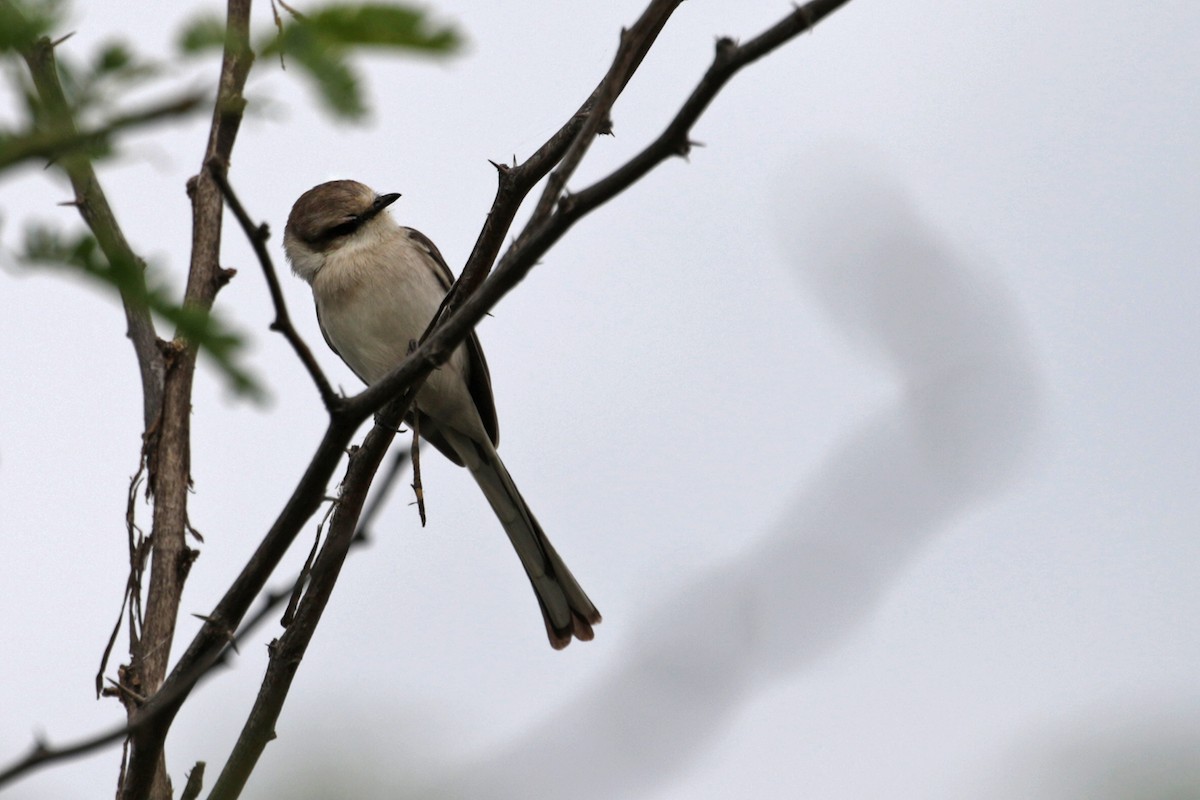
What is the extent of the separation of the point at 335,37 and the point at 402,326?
5288mm

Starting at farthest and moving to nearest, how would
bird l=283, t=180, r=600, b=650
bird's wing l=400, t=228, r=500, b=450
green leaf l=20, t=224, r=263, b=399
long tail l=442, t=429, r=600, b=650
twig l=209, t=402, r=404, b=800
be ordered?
bird's wing l=400, t=228, r=500, b=450 → bird l=283, t=180, r=600, b=650 → long tail l=442, t=429, r=600, b=650 → twig l=209, t=402, r=404, b=800 → green leaf l=20, t=224, r=263, b=399

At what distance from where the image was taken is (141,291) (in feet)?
5.89

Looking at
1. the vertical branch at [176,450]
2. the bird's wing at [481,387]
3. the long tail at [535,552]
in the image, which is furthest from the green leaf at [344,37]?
the bird's wing at [481,387]

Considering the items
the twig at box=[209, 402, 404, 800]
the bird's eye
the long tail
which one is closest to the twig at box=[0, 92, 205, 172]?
the twig at box=[209, 402, 404, 800]

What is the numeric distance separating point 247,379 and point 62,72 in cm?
51

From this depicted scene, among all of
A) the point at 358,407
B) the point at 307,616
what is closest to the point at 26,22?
the point at 358,407

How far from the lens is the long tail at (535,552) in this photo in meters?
6.49

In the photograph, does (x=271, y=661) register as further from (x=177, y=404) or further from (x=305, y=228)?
(x=305, y=228)

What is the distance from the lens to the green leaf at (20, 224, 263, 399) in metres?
1.73

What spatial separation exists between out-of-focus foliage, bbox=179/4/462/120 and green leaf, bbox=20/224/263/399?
33 cm

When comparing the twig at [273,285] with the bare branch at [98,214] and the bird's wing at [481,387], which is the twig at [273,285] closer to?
the bare branch at [98,214]

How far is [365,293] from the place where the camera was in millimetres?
6898

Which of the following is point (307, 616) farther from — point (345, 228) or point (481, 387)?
point (345, 228)

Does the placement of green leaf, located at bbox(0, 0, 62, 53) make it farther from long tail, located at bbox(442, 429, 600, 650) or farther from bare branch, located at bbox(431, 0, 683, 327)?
long tail, located at bbox(442, 429, 600, 650)
